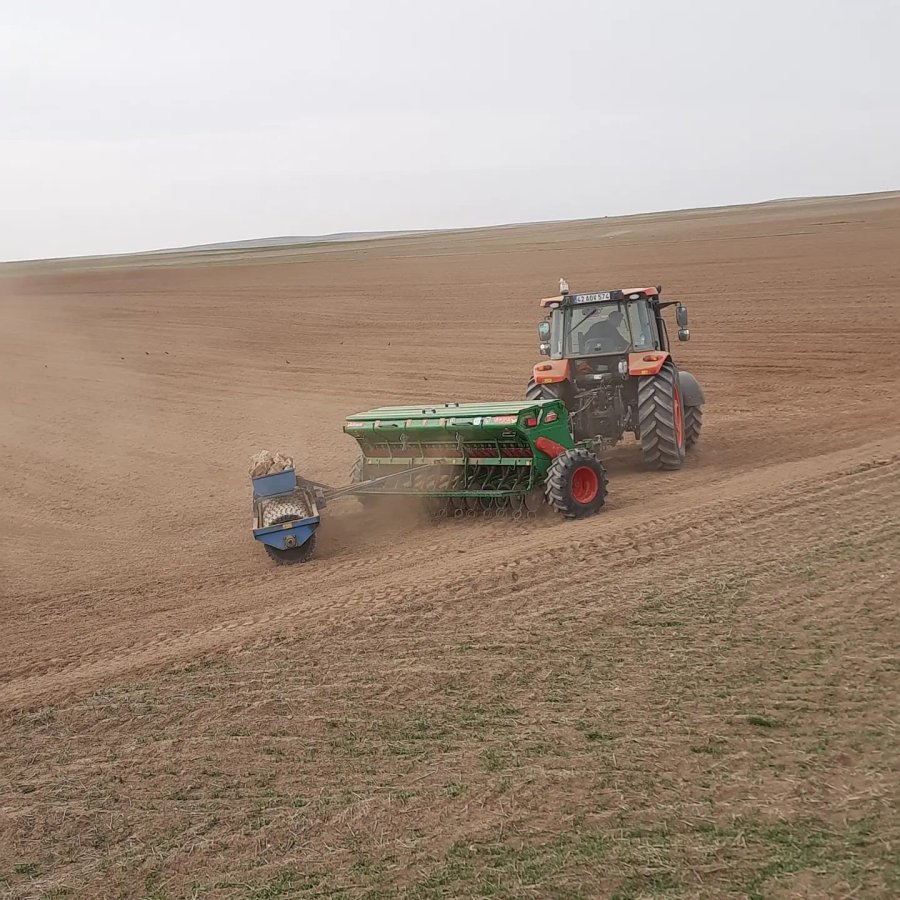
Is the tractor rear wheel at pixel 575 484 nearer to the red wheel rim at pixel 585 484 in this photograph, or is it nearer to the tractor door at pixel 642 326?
the red wheel rim at pixel 585 484

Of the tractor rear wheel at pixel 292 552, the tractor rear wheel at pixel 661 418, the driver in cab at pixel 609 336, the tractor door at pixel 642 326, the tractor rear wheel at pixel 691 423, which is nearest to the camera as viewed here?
the tractor rear wheel at pixel 292 552

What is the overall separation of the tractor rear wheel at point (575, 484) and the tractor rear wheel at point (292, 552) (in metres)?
1.93

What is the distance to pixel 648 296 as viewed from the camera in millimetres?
10578

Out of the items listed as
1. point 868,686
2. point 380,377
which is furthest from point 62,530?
point 380,377

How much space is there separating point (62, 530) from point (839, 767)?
7.66 m

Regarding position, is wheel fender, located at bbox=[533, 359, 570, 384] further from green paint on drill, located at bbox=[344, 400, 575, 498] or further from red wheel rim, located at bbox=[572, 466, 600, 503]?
red wheel rim, located at bbox=[572, 466, 600, 503]

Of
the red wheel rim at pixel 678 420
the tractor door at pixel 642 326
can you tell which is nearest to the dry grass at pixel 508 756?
the red wheel rim at pixel 678 420

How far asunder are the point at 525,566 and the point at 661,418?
3.34 metres

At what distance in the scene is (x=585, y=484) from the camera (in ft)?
28.7

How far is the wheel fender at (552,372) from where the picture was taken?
10.4 metres

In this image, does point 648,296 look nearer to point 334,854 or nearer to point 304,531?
point 304,531

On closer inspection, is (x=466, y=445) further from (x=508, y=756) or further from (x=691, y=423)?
(x=508, y=756)

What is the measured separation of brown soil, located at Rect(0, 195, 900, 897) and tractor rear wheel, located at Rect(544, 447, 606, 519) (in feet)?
0.52

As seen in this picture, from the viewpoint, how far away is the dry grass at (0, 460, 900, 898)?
3.88 m
